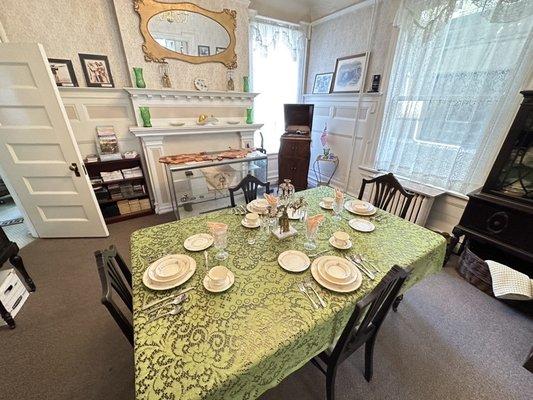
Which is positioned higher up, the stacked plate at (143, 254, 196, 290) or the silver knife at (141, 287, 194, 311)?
the stacked plate at (143, 254, 196, 290)

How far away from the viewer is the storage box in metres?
1.60

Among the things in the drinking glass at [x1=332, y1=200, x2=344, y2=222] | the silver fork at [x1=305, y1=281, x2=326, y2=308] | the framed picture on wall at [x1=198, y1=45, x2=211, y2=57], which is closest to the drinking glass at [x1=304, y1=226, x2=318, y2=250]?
the silver fork at [x1=305, y1=281, x2=326, y2=308]

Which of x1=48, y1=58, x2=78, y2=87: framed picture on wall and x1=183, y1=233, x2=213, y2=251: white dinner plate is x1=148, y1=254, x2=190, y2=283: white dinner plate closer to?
x1=183, y1=233, x2=213, y2=251: white dinner plate

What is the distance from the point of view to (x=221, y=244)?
1185 millimetres

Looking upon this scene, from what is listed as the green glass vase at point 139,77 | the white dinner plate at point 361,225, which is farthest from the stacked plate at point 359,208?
the green glass vase at point 139,77

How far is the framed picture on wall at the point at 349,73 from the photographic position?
3.03 meters

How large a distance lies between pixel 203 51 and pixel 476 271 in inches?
147

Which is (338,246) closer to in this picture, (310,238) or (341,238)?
(341,238)

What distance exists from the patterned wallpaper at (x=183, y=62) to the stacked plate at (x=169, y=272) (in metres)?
2.48

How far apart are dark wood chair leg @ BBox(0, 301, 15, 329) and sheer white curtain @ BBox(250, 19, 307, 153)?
348 cm

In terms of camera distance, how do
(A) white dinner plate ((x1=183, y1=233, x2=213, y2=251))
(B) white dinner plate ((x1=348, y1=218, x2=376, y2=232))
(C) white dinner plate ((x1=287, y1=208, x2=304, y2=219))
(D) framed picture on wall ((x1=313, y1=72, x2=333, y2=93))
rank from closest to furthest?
(A) white dinner plate ((x1=183, y1=233, x2=213, y2=251)) → (B) white dinner plate ((x1=348, y1=218, x2=376, y2=232)) → (C) white dinner plate ((x1=287, y1=208, x2=304, y2=219)) → (D) framed picture on wall ((x1=313, y1=72, x2=333, y2=93))

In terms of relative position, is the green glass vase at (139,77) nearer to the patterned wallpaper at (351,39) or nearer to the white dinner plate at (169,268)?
the white dinner plate at (169,268)

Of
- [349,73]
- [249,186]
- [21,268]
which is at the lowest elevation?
[21,268]

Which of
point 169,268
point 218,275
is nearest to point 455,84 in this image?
point 218,275
